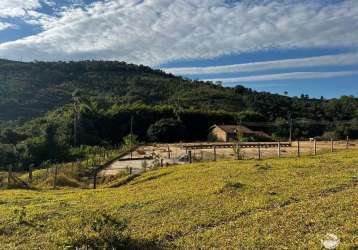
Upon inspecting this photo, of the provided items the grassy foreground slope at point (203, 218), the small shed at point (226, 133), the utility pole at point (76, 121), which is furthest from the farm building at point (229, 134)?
the grassy foreground slope at point (203, 218)

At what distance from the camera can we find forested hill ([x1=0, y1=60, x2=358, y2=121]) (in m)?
94.6

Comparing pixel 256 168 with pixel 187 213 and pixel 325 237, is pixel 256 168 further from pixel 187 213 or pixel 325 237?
pixel 325 237

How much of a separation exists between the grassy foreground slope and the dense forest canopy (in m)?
35.2

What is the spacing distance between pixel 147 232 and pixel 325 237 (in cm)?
364

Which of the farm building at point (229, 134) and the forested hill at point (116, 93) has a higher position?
the forested hill at point (116, 93)

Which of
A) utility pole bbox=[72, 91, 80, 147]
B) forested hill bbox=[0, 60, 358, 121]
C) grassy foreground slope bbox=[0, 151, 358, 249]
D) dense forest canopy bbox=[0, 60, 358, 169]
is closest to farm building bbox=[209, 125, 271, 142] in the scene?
dense forest canopy bbox=[0, 60, 358, 169]

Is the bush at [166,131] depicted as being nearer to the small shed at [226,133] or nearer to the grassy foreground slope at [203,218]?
the small shed at [226,133]

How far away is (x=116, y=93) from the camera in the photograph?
111000mm

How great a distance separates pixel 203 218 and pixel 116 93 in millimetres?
101992

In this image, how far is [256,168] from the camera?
21.6 metres

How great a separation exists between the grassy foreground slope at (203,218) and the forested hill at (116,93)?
74.3 meters

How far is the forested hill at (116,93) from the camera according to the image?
310 feet

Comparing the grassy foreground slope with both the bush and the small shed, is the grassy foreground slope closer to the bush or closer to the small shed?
the small shed

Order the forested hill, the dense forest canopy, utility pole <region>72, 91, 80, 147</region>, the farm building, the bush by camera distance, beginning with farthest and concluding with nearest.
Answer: the forested hill → the bush → the farm building → utility pole <region>72, 91, 80, 147</region> → the dense forest canopy
